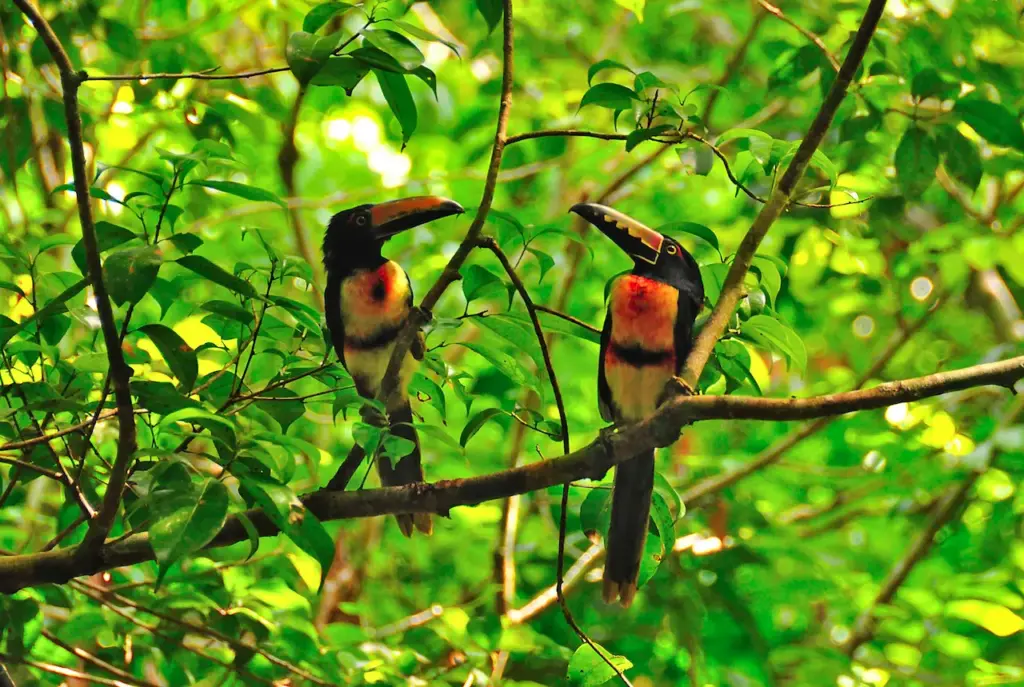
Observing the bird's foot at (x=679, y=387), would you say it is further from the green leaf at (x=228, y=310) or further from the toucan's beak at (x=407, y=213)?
the green leaf at (x=228, y=310)

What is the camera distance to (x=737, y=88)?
4.29 metres

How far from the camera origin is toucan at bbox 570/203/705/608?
256cm

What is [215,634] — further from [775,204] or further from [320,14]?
[775,204]

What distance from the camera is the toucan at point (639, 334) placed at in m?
2.56

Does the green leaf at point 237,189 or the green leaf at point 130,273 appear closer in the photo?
the green leaf at point 130,273

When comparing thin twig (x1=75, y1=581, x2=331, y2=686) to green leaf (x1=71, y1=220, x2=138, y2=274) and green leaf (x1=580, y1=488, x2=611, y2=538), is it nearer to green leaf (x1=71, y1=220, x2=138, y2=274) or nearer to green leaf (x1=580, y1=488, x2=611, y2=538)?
green leaf (x1=580, y1=488, x2=611, y2=538)

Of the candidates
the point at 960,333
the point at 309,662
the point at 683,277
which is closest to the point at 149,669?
the point at 309,662

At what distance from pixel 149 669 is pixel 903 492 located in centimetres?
301

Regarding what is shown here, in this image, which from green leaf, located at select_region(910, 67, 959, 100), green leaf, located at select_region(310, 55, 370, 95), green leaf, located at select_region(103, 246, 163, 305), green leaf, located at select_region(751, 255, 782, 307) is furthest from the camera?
green leaf, located at select_region(910, 67, 959, 100)

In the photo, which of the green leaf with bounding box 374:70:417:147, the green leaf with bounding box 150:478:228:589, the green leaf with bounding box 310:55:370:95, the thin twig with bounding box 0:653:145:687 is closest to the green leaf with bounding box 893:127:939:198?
the green leaf with bounding box 374:70:417:147

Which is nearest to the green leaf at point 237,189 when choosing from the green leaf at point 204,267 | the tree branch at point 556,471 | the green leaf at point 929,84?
the green leaf at point 204,267

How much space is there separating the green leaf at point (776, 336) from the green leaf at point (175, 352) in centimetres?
109

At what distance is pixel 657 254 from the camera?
2.63 metres

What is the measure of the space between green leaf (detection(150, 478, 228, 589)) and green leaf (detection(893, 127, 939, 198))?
194cm
